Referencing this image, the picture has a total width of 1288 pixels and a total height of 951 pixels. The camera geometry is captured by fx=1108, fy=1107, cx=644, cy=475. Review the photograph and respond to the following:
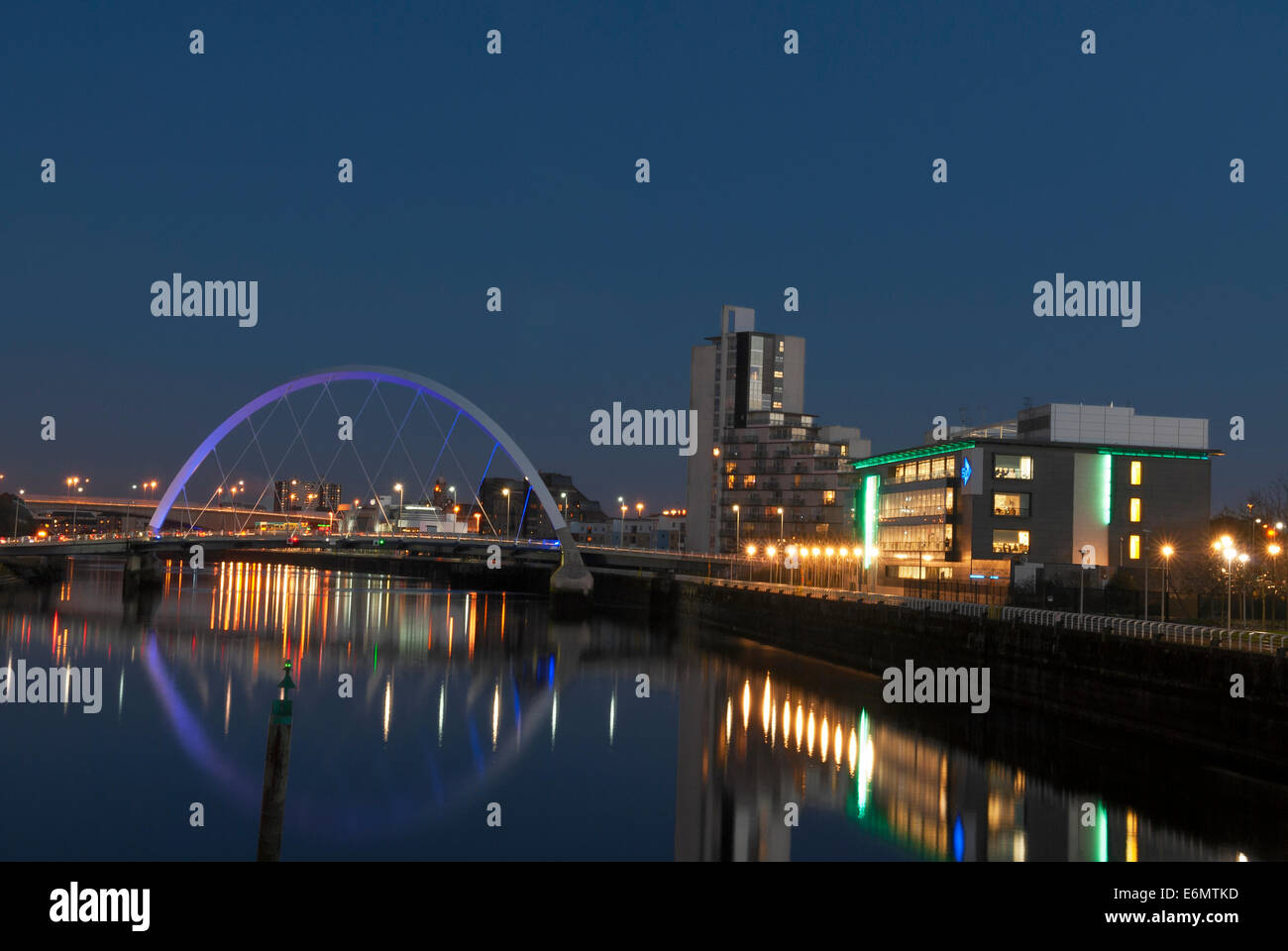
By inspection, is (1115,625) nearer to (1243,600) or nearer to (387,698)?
(1243,600)

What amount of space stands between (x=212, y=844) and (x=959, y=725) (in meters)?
19.6

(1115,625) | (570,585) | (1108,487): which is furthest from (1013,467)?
(570,585)

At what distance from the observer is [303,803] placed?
2267 centimetres

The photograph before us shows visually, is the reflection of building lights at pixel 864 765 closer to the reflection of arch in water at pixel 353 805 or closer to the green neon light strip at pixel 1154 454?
the reflection of arch in water at pixel 353 805

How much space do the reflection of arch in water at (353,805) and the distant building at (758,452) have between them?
231ft

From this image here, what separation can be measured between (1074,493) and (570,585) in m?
32.1

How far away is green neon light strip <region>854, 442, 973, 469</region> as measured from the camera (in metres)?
59.2

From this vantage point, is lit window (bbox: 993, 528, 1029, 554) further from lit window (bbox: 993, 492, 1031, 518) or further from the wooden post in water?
the wooden post in water

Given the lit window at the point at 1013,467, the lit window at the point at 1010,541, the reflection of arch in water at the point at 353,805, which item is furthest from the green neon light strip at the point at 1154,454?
the reflection of arch in water at the point at 353,805

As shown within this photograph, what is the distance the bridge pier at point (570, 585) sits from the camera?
7225 centimetres

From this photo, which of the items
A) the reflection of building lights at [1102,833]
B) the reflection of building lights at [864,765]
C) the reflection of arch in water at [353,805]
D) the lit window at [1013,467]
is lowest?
the reflection of arch in water at [353,805]

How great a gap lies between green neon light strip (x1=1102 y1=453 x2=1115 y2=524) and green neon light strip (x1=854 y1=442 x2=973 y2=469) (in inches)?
280

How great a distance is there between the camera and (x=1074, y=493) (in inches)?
2269
